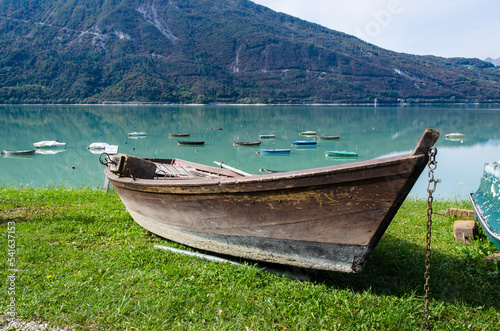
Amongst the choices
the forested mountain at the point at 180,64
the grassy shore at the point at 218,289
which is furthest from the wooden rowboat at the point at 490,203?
the forested mountain at the point at 180,64

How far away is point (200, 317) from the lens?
3523 mm

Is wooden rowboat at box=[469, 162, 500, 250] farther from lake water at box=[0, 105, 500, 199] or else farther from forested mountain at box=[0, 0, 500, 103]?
forested mountain at box=[0, 0, 500, 103]

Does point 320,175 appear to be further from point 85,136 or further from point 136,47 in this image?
point 136,47

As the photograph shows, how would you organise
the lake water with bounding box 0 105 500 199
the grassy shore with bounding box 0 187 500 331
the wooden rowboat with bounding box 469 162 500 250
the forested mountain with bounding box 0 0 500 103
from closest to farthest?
1. the grassy shore with bounding box 0 187 500 331
2. the wooden rowboat with bounding box 469 162 500 250
3. the lake water with bounding box 0 105 500 199
4. the forested mountain with bounding box 0 0 500 103

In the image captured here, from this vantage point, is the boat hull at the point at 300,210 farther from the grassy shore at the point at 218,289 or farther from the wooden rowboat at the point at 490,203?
the wooden rowboat at the point at 490,203

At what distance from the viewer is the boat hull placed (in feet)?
10.8

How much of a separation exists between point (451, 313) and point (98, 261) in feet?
13.8

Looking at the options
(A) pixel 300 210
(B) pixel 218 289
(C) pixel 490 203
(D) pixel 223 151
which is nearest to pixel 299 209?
(A) pixel 300 210

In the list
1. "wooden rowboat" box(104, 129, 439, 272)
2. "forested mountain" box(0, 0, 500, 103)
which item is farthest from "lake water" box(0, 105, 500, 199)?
"forested mountain" box(0, 0, 500, 103)

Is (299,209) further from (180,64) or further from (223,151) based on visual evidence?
(180,64)

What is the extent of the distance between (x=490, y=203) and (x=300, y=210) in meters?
3.76

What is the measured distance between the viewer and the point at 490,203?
5.53 meters

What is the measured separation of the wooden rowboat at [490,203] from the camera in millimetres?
4394

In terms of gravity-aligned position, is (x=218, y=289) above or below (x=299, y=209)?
below
